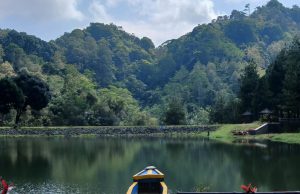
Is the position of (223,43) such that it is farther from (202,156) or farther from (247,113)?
(202,156)

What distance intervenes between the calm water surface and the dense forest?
22.6 meters

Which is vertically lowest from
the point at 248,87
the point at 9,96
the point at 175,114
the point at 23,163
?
the point at 23,163

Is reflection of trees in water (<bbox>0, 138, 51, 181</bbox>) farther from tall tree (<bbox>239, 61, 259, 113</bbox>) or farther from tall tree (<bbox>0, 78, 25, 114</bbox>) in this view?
tall tree (<bbox>239, 61, 259, 113</bbox>)

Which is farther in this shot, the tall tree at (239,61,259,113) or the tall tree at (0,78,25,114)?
the tall tree at (239,61,259,113)

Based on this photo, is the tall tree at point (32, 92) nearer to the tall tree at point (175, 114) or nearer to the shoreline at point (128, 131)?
the shoreline at point (128, 131)

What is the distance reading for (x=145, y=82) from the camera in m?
174

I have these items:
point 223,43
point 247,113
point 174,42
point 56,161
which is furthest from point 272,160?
point 174,42

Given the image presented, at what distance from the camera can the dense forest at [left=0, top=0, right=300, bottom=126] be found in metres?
72.8

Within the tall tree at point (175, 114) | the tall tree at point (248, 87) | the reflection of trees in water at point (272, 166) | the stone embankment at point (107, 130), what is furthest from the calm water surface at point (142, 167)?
the tall tree at point (175, 114)

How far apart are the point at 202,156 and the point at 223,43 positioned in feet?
467

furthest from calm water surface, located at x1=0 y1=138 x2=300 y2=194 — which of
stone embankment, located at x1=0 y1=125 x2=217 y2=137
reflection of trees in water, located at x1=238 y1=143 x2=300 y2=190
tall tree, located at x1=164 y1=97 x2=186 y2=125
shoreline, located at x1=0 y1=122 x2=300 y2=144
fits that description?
tall tree, located at x1=164 y1=97 x2=186 y2=125

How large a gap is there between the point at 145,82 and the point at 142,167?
13971cm

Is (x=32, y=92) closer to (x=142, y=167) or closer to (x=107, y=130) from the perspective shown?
(x=107, y=130)

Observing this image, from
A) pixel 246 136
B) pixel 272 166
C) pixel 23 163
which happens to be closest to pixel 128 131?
pixel 246 136
